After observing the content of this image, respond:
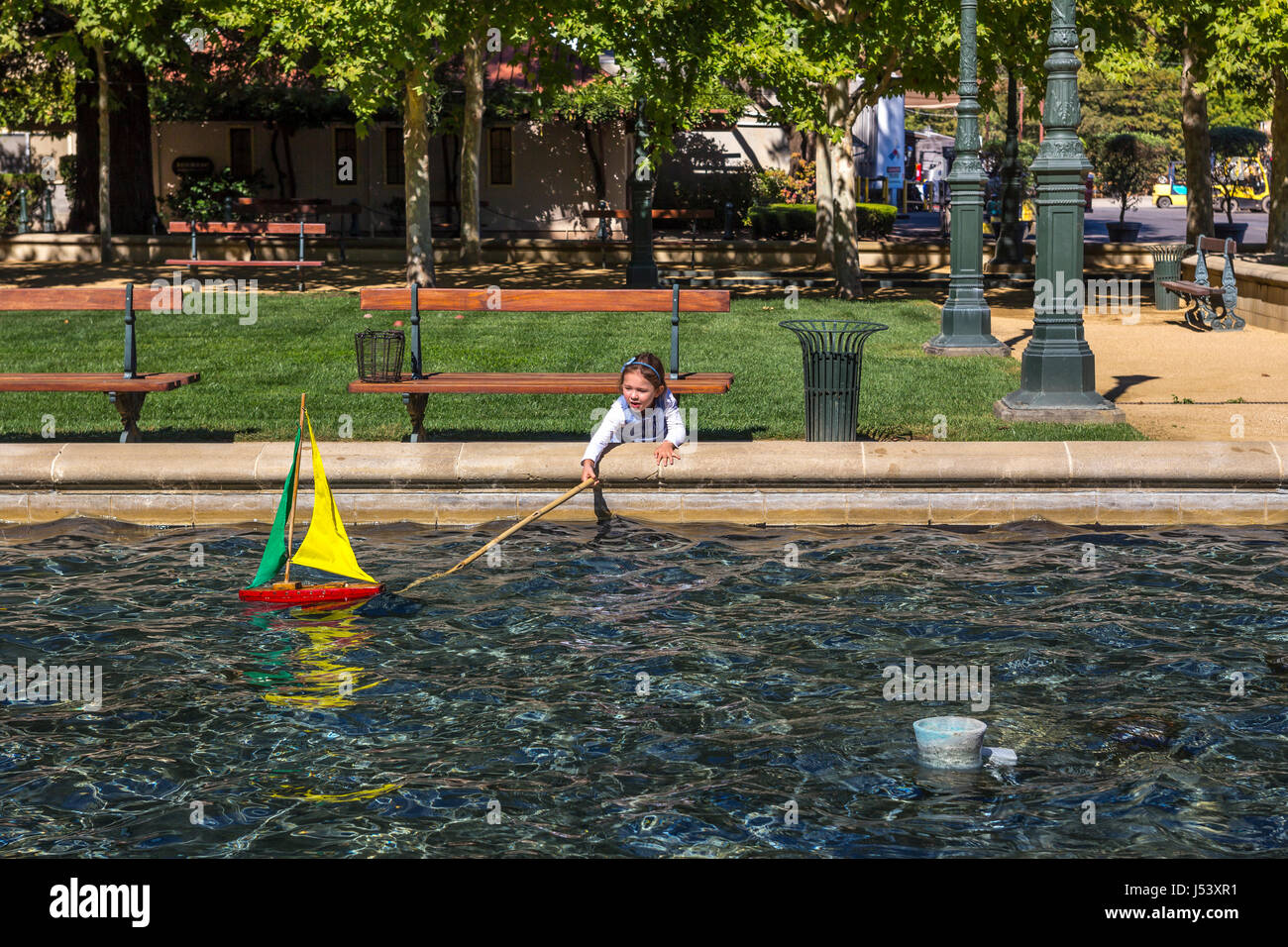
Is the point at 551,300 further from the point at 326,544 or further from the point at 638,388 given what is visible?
the point at 326,544

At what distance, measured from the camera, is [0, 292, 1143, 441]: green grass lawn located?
12.1 m

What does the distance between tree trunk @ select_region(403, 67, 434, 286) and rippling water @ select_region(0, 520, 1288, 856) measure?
14791 millimetres

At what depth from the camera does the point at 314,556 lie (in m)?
8.31

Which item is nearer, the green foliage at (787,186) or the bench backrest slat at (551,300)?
the bench backrest slat at (551,300)

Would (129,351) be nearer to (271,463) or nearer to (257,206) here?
(271,463)

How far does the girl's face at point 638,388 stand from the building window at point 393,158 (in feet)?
96.9

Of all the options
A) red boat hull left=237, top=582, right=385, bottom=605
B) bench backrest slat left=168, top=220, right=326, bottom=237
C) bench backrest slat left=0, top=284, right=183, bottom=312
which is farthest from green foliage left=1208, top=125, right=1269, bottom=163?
red boat hull left=237, top=582, right=385, bottom=605

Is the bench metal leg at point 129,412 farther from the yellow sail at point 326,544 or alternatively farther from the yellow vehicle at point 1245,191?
the yellow vehicle at point 1245,191

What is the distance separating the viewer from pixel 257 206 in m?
32.3

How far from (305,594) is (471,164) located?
2197 centimetres

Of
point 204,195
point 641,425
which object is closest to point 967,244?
point 641,425

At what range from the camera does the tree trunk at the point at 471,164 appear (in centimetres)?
2912

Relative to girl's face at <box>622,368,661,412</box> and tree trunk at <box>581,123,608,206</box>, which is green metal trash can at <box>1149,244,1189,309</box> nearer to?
girl's face at <box>622,368,661,412</box>

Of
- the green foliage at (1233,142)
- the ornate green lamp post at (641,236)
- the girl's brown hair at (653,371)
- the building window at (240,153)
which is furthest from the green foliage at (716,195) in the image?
the girl's brown hair at (653,371)
